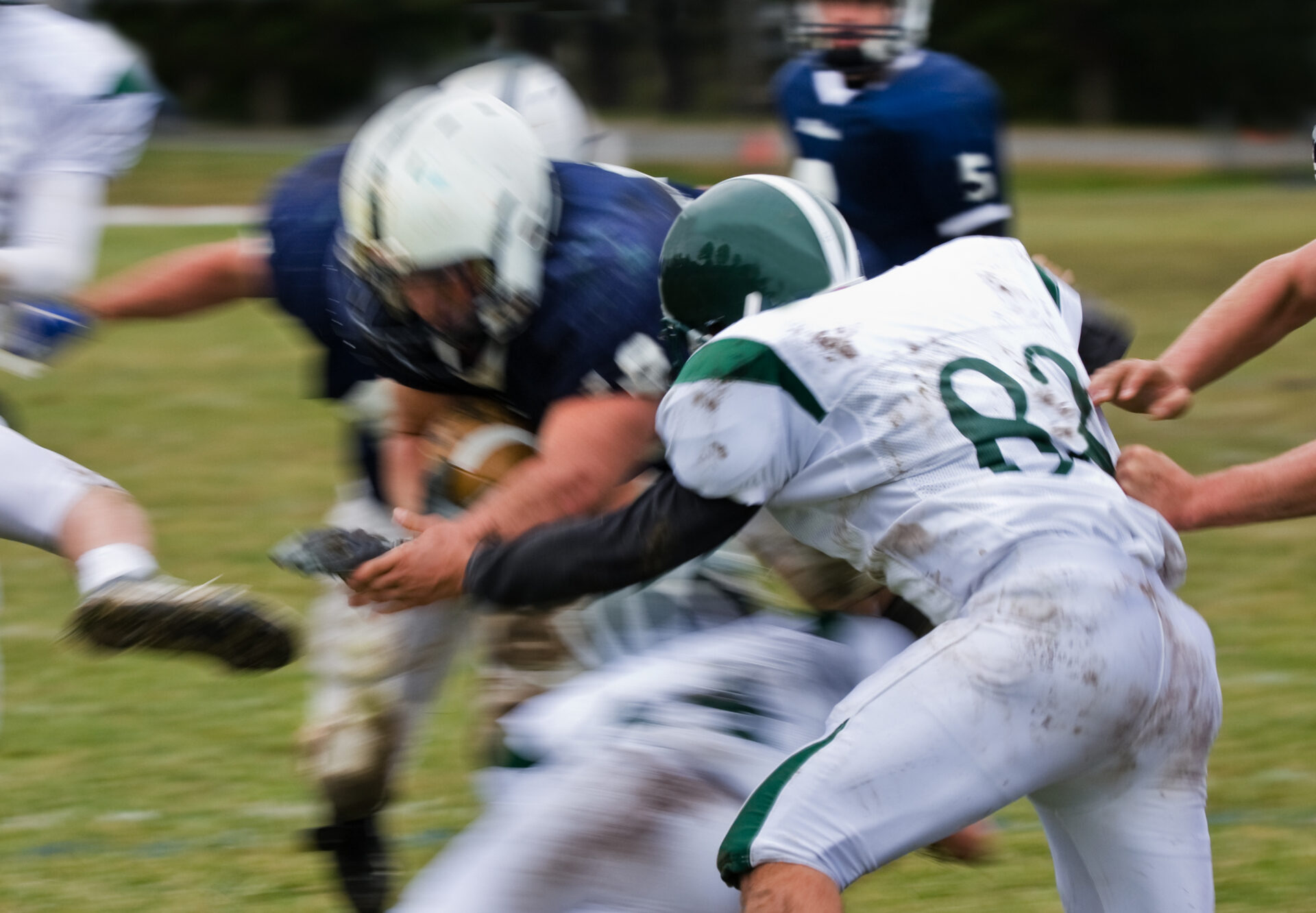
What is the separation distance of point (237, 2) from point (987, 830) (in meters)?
36.3

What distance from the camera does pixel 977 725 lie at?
2.36 metres

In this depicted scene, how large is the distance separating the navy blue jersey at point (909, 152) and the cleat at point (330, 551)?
2.12 m

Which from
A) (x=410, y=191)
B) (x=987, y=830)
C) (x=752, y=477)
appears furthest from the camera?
(x=987, y=830)

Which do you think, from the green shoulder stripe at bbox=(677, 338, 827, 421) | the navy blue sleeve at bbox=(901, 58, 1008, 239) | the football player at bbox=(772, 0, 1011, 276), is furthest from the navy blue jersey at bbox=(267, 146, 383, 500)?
the navy blue sleeve at bbox=(901, 58, 1008, 239)

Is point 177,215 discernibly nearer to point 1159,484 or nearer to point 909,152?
point 909,152

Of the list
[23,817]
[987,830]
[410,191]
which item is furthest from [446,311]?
[23,817]

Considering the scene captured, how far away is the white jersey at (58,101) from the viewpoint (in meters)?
3.63

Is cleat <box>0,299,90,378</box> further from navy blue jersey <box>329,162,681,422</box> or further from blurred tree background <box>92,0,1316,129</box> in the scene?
blurred tree background <box>92,0,1316,129</box>

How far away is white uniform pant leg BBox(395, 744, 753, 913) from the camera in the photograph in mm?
2406

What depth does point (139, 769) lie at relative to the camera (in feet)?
14.6

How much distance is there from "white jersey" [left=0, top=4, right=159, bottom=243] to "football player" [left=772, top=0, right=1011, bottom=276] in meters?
1.58

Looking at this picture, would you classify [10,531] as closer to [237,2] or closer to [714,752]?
[714,752]

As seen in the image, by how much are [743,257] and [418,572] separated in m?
0.62

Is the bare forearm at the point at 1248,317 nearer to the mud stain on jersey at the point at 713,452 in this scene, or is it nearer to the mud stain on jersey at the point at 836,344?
the mud stain on jersey at the point at 836,344
